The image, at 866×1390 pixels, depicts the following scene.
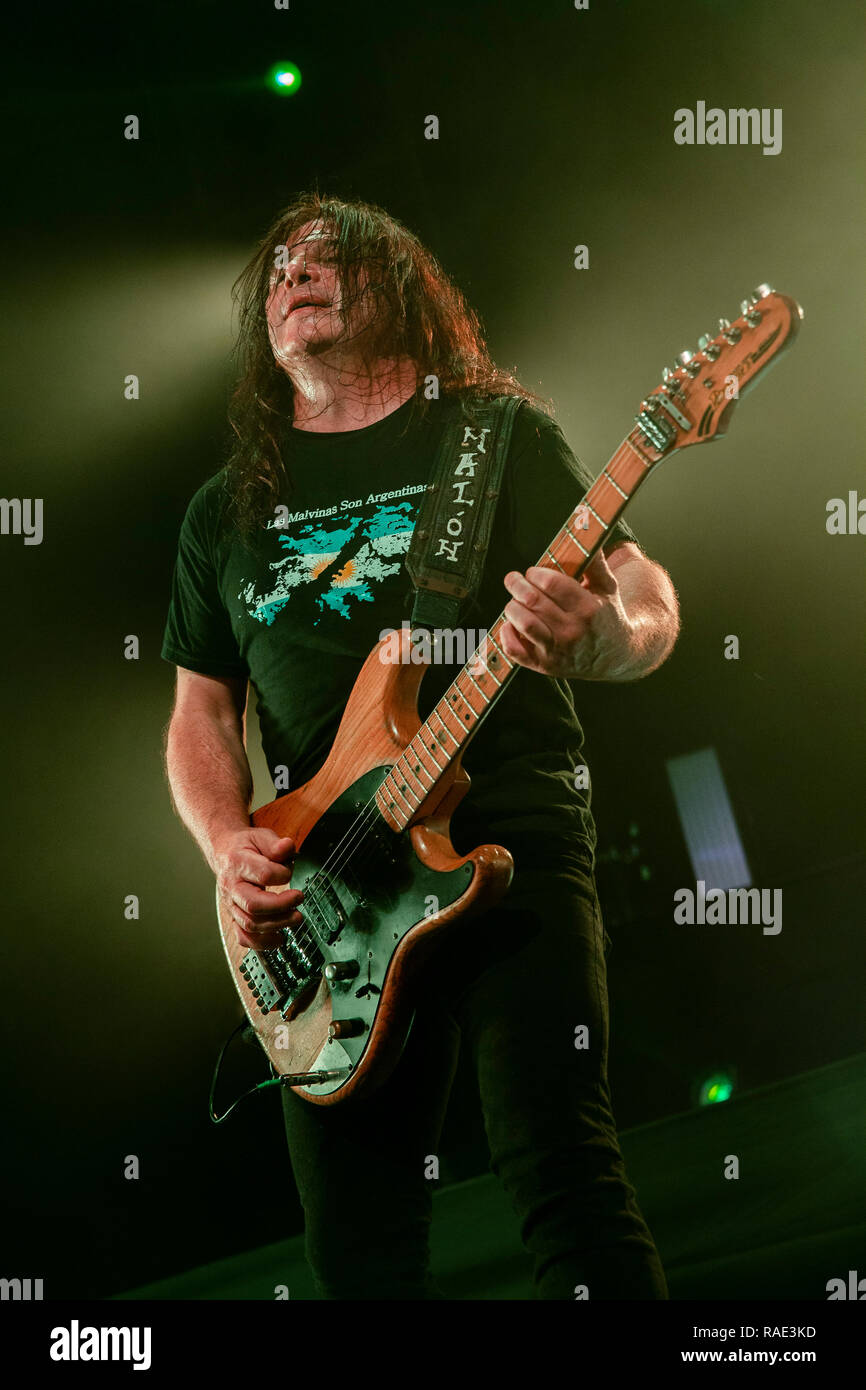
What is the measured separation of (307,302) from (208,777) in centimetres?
100

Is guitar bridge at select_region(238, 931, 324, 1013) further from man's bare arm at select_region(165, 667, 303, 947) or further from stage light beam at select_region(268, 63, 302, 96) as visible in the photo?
stage light beam at select_region(268, 63, 302, 96)

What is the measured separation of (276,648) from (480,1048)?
0.80 meters

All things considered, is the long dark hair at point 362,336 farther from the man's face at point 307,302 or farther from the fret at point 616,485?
the fret at point 616,485

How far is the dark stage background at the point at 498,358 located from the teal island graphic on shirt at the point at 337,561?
74cm

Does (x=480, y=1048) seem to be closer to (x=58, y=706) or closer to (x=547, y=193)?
(x=58, y=706)

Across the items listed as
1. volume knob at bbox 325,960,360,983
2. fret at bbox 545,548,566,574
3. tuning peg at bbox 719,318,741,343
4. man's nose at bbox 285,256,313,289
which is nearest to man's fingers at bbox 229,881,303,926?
volume knob at bbox 325,960,360,983

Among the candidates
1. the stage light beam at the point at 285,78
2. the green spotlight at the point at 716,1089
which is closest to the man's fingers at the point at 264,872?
the green spotlight at the point at 716,1089

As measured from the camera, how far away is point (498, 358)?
96.4 inches

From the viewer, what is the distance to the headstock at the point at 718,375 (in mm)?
1403

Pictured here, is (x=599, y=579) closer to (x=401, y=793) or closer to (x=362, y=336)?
(x=401, y=793)

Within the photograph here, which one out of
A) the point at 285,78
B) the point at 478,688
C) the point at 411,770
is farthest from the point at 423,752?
the point at 285,78

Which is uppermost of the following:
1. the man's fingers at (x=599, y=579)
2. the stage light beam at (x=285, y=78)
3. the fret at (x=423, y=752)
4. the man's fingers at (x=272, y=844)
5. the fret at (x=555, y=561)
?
the stage light beam at (x=285, y=78)

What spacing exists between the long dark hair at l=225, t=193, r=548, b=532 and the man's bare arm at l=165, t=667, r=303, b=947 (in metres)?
0.37

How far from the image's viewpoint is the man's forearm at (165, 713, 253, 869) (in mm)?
1929
